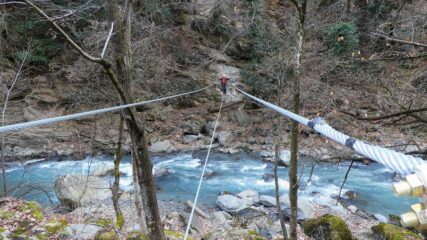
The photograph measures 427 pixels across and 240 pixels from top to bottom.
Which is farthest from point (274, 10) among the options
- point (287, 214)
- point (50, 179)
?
point (50, 179)

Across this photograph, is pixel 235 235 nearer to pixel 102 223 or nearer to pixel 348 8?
pixel 102 223

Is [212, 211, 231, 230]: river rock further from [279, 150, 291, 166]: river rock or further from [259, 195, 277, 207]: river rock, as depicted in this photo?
[279, 150, 291, 166]: river rock

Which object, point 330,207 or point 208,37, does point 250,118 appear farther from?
point 330,207

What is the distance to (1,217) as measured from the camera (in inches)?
189

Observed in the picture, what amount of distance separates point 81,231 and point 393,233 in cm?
521

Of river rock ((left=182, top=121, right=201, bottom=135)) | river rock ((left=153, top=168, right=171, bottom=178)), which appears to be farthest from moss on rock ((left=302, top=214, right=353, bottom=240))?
river rock ((left=182, top=121, right=201, bottom=135))

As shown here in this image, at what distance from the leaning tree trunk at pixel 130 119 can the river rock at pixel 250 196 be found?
5333mm

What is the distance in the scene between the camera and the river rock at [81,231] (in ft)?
15.1

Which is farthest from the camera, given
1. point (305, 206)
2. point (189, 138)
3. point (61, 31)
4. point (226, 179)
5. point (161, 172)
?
point (189, 138)

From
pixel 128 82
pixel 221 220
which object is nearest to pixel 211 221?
pixel 221 220

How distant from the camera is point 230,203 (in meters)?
8.22

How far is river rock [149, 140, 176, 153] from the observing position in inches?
497

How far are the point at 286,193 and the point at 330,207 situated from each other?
1.23 metres

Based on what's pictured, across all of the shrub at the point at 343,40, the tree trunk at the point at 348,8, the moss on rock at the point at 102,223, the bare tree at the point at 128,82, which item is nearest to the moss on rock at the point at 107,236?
the moss on rock at the point at 102,223
